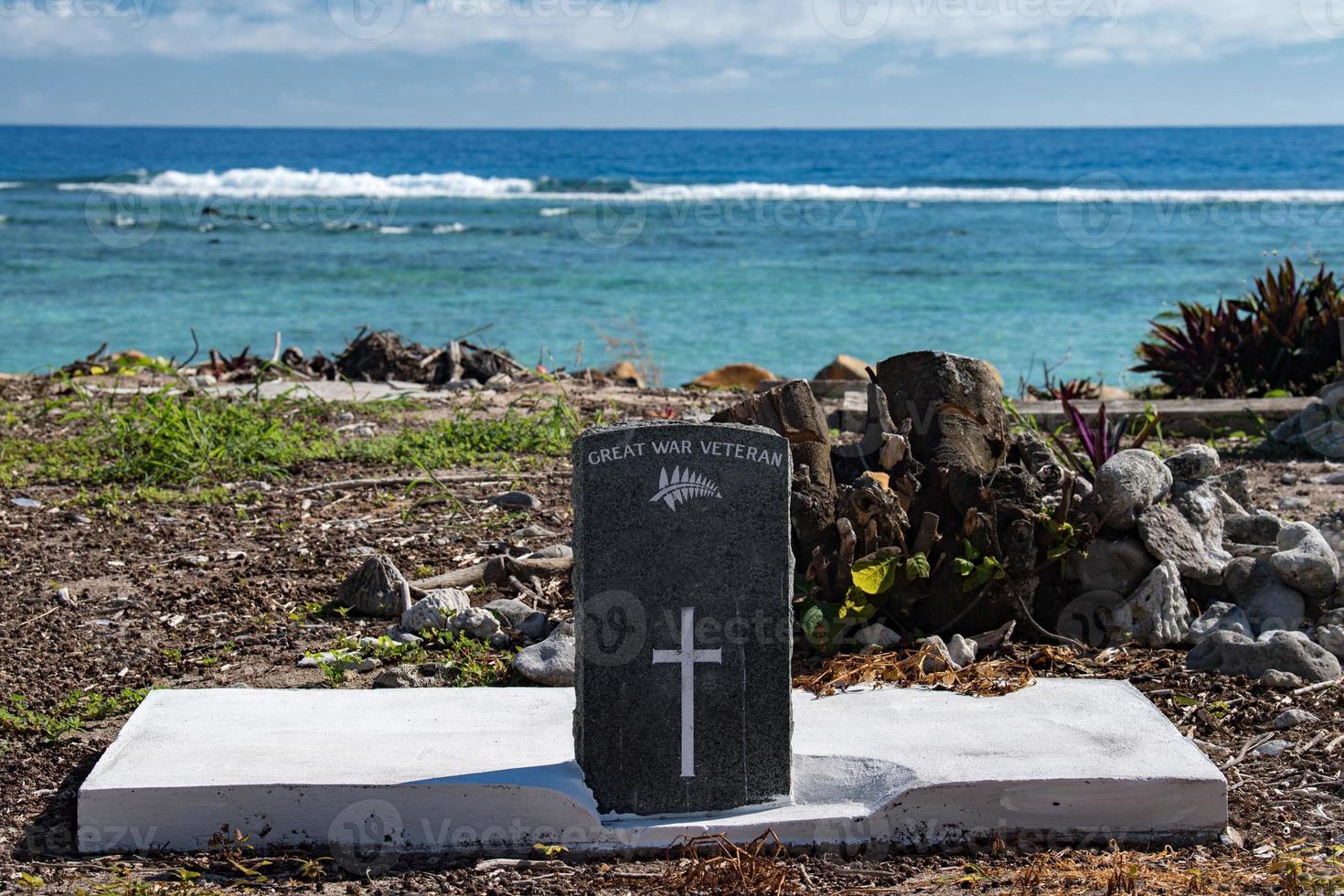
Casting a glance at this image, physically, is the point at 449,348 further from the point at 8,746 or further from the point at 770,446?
the point at 770,446

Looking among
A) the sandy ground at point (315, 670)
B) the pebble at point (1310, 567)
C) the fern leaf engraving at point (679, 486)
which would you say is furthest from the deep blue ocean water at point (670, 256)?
the fern leaf engraving at point (679, 486)

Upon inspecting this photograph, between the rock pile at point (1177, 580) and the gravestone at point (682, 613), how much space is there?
1.85 metres

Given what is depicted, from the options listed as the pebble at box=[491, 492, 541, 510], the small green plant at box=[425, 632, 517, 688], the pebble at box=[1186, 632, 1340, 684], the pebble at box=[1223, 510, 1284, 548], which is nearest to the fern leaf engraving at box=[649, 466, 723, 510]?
the small green plant at box=[425, 632, 517, 688]

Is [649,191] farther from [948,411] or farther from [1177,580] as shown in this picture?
[1177,580]

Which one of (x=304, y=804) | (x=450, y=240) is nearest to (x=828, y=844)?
(x=304, y=804)

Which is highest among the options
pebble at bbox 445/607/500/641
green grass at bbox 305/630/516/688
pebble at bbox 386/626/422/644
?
pebble at bbox 445/607/500/641

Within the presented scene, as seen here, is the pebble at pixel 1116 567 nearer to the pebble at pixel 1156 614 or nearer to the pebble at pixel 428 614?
the pebble at pixel 1156 614

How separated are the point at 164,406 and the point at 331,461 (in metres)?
1.00

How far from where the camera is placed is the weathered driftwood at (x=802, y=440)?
4680 mm

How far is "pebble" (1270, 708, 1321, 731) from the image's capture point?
13.2 ft

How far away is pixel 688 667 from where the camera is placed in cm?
336

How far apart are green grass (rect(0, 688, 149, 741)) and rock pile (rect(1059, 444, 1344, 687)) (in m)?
3.21

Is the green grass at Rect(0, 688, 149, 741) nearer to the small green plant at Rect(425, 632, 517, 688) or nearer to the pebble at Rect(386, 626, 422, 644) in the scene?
the pebble at Rect(386, 626, 422, 644)

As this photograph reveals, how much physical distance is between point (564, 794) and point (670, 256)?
22.8 m
